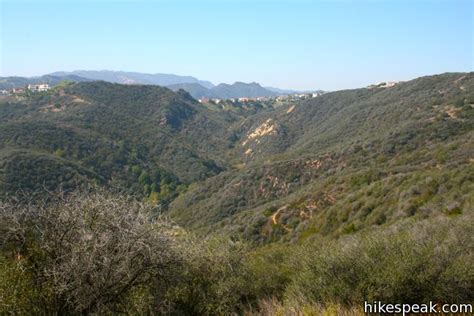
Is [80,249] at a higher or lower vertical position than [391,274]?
higher

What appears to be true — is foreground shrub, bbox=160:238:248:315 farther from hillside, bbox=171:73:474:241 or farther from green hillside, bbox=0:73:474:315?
hillside, bbox=171:73:474:241

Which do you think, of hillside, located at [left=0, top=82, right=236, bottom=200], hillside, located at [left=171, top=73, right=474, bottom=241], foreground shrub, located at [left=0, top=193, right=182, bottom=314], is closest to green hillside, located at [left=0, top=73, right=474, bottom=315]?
foreground shrub, located at [left=0, top=193, right=182, bottom=314]

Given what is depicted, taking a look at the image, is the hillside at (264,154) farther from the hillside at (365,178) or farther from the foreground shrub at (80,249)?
the foreground shrub at (80,249)

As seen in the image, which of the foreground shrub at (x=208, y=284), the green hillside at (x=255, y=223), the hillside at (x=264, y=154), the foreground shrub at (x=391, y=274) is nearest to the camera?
the green hillside at (x=255, y=223)

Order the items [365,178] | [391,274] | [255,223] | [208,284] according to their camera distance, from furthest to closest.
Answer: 1. [365,178]
2. [255,223]
3. [208,284]
4. [391,274]

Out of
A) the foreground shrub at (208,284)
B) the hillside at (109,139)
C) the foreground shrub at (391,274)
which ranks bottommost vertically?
the hillside at (109,139)

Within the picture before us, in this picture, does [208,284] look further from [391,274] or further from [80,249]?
[391,274]

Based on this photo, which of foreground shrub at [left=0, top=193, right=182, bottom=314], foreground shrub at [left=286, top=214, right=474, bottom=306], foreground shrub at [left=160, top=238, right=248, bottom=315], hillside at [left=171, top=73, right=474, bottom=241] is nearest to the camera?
foreground shrub at [left=0, top=193, right=182, bottom=314]

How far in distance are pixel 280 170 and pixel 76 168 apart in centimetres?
3429

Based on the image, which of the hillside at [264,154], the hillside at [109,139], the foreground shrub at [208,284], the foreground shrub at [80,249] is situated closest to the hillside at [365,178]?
the hillside at [264,154]

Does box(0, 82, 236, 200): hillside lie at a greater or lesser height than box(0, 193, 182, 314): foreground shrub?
lesser

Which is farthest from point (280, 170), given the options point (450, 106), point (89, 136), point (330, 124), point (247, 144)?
point (247, 144)

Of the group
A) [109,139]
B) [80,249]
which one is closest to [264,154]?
[109,139]

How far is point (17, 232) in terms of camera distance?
28.8ft
